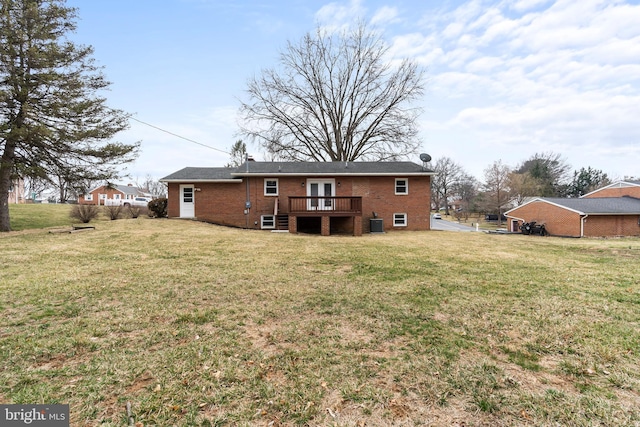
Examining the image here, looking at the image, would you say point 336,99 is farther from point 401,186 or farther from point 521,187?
point 521,187

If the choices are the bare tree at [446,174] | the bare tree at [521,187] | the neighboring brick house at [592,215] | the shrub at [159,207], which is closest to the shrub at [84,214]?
the shrub at [159,207]

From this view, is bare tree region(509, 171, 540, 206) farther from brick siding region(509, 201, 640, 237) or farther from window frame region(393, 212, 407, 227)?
window frame region(393, 212, 407, 227)

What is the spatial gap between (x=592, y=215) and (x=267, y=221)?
27.7 meters

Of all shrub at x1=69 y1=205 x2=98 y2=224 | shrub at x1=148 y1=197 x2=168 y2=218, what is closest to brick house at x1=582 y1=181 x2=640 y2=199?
shrub at x1=148 y1=197 x2=168 y2=218

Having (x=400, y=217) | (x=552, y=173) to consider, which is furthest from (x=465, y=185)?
(x=400, y=217)

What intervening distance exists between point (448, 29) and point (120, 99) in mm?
17714

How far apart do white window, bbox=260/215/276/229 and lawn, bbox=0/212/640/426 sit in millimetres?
10458

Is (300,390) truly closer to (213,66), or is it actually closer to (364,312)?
(364,312)

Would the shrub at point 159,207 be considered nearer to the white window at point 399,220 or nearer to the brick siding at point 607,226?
the white window at point 399,220

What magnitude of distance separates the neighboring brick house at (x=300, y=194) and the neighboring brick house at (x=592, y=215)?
1717cm

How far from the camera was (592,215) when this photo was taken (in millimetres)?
23844

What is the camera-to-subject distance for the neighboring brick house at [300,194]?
673 inches

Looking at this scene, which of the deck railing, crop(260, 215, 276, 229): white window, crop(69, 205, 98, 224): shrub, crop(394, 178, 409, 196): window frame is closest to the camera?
the deck railing

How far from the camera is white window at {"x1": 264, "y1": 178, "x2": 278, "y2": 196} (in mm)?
17312
